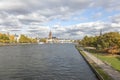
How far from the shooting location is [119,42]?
7794 centimetres

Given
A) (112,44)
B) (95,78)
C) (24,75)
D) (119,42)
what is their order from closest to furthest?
1. (95,78)
2. (24,75)
3. (119,42)
4. (112,44)

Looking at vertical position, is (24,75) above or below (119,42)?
below

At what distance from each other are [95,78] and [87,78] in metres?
1.35

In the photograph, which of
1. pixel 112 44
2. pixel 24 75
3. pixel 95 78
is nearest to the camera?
pixel 95 78

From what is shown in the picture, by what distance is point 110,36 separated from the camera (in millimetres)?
87188

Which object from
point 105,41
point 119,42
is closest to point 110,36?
point 105,41

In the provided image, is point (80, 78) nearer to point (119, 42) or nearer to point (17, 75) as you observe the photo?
point (17, 75)

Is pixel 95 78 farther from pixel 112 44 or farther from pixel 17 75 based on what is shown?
pixel 112 44

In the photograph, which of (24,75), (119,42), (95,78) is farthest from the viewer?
(119,42)

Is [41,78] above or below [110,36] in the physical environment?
below

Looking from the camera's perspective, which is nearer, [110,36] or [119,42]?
[119,42]

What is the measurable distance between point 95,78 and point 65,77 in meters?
5.16

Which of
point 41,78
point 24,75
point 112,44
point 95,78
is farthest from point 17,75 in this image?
point 112,44

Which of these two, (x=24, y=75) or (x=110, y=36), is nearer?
(x=24, y=75)
